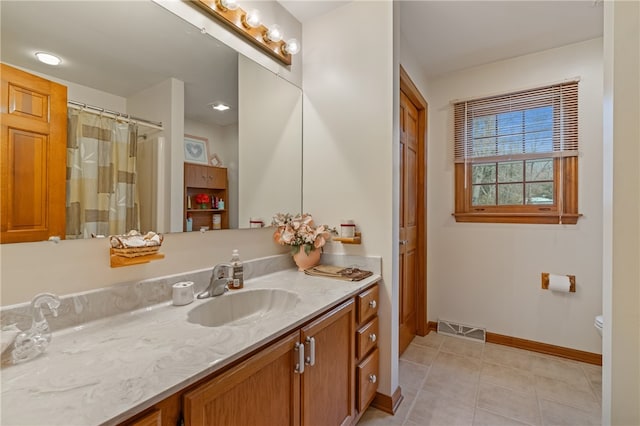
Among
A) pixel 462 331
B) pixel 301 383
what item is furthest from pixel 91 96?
pixel 462 331

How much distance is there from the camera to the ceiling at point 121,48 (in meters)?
0.87

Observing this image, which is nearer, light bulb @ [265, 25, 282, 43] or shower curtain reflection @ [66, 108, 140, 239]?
shower curtain reflection @ [66, 108, 140, 239]

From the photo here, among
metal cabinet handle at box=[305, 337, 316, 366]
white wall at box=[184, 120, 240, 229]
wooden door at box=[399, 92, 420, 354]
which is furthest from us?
wooden door at box=[399, 92, 420, 354]

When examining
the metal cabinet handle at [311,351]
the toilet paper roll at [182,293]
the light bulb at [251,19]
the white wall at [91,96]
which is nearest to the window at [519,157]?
the light bulb at [251,19]

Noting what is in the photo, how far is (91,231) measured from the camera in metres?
0.98

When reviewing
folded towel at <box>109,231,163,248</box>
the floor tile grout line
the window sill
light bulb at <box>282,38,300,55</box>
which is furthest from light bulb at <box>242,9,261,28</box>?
the floor tile grout line

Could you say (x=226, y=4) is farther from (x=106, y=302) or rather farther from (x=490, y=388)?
(x=490, y=388)

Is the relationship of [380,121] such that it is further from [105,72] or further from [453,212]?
[453,212]

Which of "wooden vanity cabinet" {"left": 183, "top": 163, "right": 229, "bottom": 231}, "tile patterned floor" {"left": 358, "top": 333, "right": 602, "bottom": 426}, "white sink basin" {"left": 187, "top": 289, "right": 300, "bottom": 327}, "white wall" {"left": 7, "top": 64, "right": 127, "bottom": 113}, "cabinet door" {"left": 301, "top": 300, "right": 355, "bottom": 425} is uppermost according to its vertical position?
"white wall" {"left": 7, "top": 64, "right": 127, "bottom": 113}

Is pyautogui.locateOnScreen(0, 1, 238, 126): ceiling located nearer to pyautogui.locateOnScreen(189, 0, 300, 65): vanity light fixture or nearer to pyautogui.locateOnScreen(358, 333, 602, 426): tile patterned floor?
pyautogui.locateOnScreen(189, 0, 300, 65): vanity light fixture

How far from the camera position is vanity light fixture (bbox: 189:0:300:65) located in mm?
1374

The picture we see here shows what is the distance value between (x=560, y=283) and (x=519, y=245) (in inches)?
15.3

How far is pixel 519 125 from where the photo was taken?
7.99ft

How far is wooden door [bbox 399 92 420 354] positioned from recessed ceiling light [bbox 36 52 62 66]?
203cm
